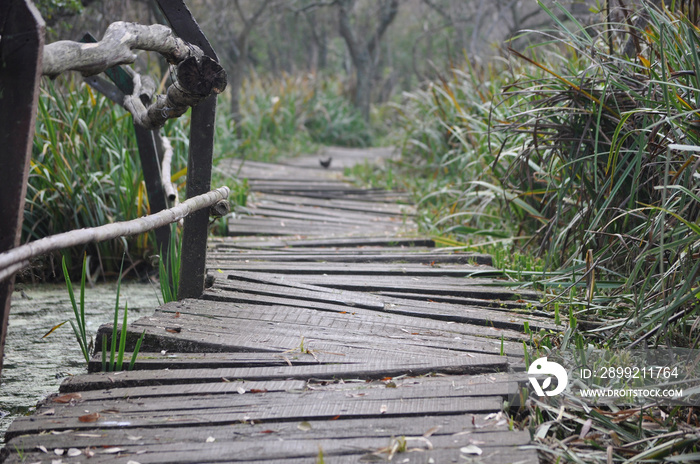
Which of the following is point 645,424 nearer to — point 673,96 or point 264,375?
point 264,375

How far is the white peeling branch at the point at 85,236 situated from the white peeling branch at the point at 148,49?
358 mm

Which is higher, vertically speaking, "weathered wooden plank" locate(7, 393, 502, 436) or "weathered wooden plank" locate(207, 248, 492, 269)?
"weathered wooden plank" locate(207, 248, 492, 269)

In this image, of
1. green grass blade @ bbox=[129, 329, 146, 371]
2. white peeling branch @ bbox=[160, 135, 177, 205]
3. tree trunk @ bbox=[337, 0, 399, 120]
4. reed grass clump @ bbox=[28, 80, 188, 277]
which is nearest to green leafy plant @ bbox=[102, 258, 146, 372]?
green grass blade @ bbox=[129, 329, 146, 371]

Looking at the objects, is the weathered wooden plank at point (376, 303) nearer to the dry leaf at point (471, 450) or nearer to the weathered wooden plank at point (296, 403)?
the weathered wooden plank at point (296, 403)

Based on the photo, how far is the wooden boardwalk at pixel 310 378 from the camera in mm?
1495

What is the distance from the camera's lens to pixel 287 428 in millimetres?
1592

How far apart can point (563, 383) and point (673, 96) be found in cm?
114

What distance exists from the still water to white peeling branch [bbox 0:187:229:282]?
0.23m

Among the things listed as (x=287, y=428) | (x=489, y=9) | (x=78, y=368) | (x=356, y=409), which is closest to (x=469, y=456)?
(x=356, y=409)

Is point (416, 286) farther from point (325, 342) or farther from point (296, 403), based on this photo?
point (296, 403)

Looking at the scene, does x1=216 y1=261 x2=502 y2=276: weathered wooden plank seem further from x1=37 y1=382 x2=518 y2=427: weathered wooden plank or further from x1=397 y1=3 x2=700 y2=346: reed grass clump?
x1=37 y1=382 x2=518 y2=427: weathered wooden plank

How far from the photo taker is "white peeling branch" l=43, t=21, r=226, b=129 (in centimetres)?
144

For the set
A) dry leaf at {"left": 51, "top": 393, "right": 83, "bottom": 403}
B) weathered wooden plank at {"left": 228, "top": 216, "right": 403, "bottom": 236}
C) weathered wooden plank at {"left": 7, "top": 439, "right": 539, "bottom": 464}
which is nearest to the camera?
weathered wooden plank at {"left": 7, "top": 439, "right": 539, "bottom": 464}

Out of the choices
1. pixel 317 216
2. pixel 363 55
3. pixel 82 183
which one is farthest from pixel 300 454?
pixel 363 55
